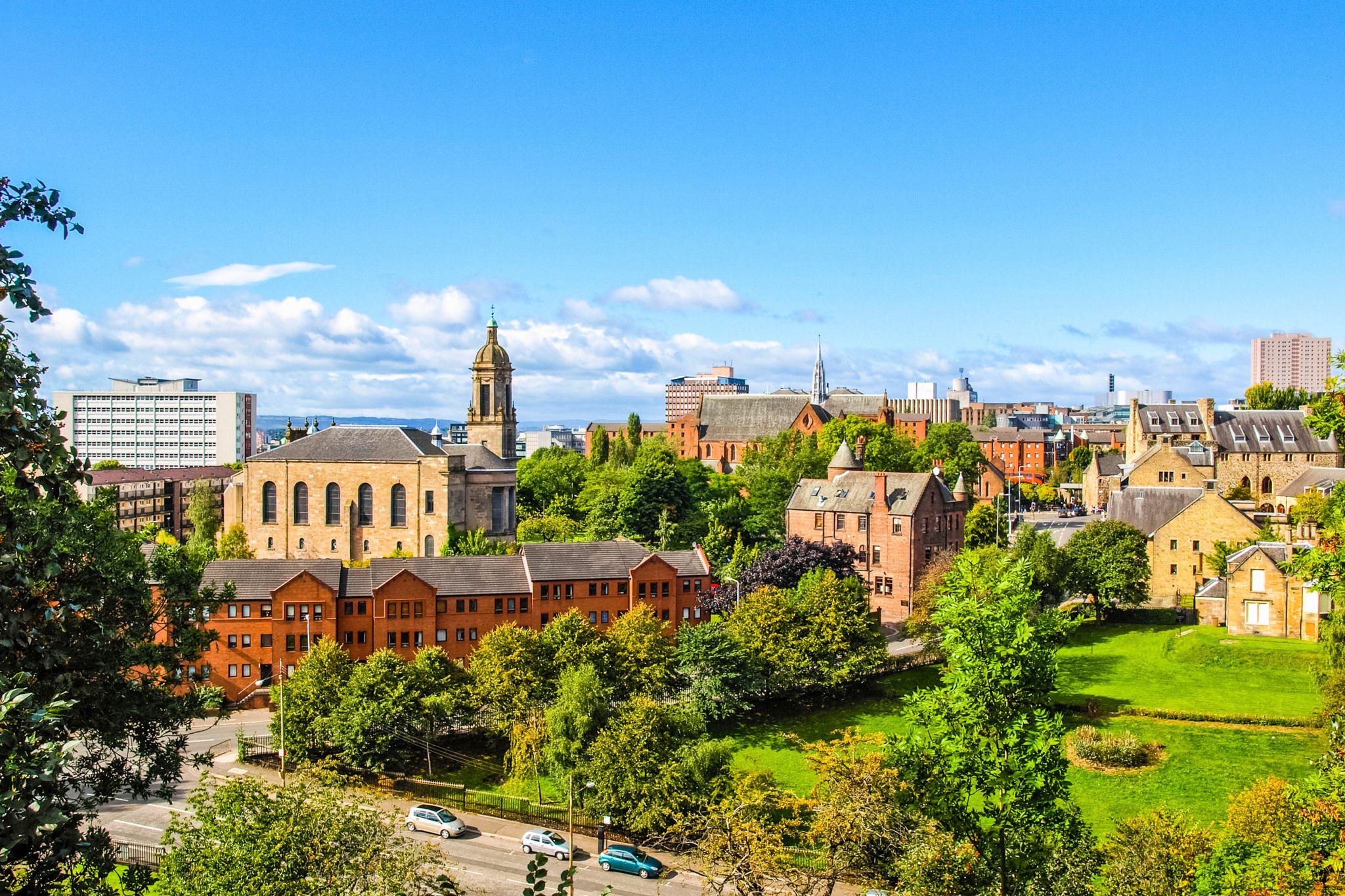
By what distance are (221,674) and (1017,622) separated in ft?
143

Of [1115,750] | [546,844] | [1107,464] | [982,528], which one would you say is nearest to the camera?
[546,844]

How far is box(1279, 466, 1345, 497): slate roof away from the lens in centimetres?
8369

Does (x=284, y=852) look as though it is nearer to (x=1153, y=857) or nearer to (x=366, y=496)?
(x=1153, y=857)

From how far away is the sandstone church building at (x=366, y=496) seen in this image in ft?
255

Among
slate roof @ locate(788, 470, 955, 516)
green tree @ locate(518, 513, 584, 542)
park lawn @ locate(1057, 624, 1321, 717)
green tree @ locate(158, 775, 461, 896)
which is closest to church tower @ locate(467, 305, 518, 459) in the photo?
green tree @ locate(518, 513, 584, 542)

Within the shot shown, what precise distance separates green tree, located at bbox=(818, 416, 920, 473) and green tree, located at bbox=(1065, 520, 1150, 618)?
31.1 metres

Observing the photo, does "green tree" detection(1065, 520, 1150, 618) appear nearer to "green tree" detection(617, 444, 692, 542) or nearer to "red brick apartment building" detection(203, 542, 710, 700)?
"red brick apartment building" detection(203, 542, 710, 700)

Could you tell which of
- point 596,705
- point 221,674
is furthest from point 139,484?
point 596,705

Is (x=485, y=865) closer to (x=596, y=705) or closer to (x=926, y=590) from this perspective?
(x=596, y=705)

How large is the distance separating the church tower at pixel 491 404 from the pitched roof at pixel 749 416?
4635 cm

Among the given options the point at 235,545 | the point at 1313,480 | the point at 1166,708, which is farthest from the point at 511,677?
the point at 1313,480

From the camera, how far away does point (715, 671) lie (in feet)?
164

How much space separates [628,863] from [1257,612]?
40.1 meters

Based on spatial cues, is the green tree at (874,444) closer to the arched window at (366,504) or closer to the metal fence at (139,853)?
the arched window at (366,504)
